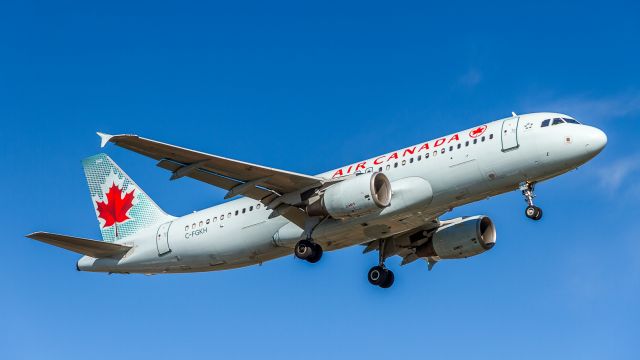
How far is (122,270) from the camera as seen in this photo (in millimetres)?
42281

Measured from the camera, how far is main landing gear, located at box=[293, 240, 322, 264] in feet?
124

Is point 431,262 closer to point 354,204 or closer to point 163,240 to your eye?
point 354,204

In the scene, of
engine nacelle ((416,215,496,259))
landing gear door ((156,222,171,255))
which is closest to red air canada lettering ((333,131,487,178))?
engine nacelle ((416,215,496,259))

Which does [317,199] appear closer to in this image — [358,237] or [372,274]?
[358,237]

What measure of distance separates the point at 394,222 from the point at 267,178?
195 inches

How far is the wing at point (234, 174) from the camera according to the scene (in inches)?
1396

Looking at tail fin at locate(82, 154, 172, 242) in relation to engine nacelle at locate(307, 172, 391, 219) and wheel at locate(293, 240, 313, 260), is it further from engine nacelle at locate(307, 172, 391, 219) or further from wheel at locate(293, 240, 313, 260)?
engine nacelle at locate(307, 172, 391, 219)

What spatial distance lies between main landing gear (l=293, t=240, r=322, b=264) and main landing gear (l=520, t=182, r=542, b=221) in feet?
25.5

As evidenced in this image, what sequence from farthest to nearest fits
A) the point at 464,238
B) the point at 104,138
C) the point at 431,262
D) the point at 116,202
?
1. the point at 116,202
2. the point at 431,262
3. the point at 464,238
4. the point at 104,138

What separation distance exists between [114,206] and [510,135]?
1884 cm

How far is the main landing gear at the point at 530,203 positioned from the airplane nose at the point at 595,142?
7.86 feet

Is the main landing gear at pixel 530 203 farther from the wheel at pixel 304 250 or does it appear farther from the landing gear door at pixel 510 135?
the wheel at pixel 304 250

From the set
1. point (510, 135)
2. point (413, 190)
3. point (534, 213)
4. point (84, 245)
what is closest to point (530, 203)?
point (534, 213)

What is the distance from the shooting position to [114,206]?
1790 inches
